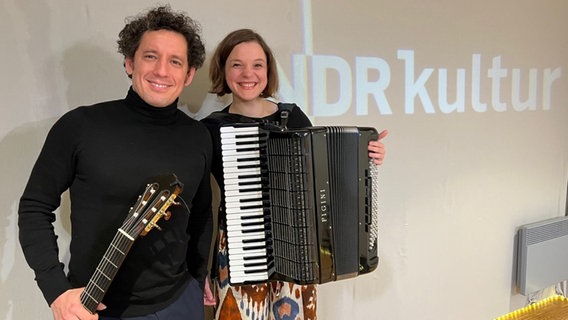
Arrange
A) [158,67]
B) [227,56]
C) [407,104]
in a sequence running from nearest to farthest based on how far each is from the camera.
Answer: [158,67] < [227,56] < [407,104]

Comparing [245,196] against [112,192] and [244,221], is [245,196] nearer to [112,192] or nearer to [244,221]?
[244,221]

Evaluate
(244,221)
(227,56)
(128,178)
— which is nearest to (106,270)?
(128,178)

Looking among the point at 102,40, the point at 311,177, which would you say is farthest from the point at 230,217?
the point at 102,40

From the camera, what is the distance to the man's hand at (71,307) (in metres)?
0.98

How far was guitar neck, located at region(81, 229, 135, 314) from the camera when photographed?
0.97m

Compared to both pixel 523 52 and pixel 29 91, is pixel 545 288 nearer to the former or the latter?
pixel 523 52

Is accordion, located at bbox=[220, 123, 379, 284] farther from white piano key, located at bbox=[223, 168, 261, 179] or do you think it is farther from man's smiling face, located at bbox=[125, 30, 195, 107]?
man's smiling face, located at bbox=[125, 30, 195, 107]

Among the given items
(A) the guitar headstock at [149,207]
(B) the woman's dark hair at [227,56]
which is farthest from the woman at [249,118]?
(A) the guitar headstock at [149,207]

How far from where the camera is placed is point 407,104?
2090 mm

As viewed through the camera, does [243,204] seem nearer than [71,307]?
No

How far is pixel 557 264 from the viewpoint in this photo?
103 inches

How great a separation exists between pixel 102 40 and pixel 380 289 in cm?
162

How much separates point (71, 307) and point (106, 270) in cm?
11

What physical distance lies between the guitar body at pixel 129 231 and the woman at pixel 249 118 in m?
0.36
